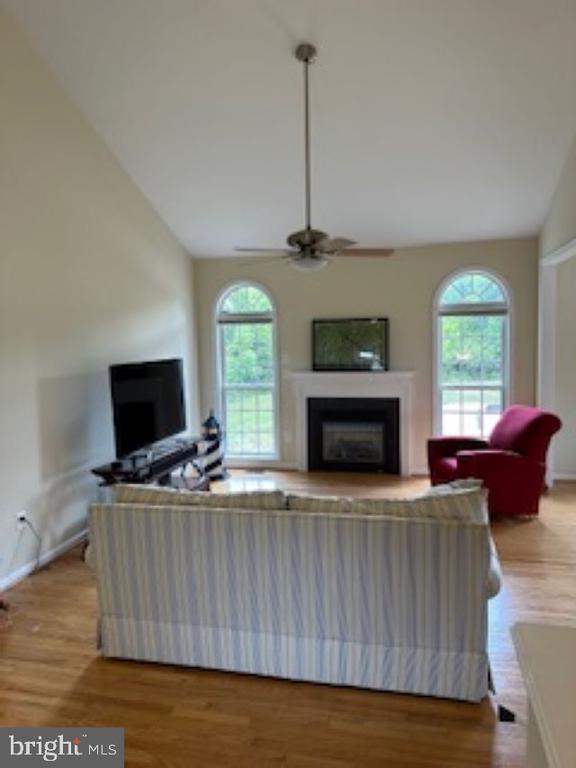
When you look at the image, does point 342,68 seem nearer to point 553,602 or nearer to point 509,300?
point 509,300

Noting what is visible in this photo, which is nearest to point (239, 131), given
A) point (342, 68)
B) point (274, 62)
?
point (274, 62)

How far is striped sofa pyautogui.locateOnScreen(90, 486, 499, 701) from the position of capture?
257 centimetres

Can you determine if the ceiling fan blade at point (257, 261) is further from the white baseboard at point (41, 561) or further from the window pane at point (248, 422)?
the white baseboard at point (41, 561)

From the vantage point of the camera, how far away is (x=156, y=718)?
2.56 m

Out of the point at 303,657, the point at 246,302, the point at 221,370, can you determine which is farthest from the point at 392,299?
the point at 303,657

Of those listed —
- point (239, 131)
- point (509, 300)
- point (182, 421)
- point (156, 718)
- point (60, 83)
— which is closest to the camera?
point (156, 718)

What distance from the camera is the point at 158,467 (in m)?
5.03

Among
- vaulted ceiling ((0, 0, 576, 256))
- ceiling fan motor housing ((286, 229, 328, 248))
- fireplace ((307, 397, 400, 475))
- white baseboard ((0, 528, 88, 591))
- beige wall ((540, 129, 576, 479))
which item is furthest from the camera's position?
fireplace ((307, 397, 400, 475))

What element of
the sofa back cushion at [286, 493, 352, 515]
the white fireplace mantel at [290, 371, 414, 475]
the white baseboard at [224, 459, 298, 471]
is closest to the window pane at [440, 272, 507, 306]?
the white fireplace mantel at [290, 371, 414, 475]

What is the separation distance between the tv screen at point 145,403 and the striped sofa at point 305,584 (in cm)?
187

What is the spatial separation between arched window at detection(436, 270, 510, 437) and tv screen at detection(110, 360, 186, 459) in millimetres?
3126

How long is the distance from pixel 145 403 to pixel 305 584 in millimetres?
2971

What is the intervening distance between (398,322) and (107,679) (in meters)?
5.07

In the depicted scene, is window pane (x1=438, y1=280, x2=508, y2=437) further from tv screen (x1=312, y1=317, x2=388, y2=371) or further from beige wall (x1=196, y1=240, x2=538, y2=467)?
tv screen (x1=312, y1=317, x2=388, y2=371)
